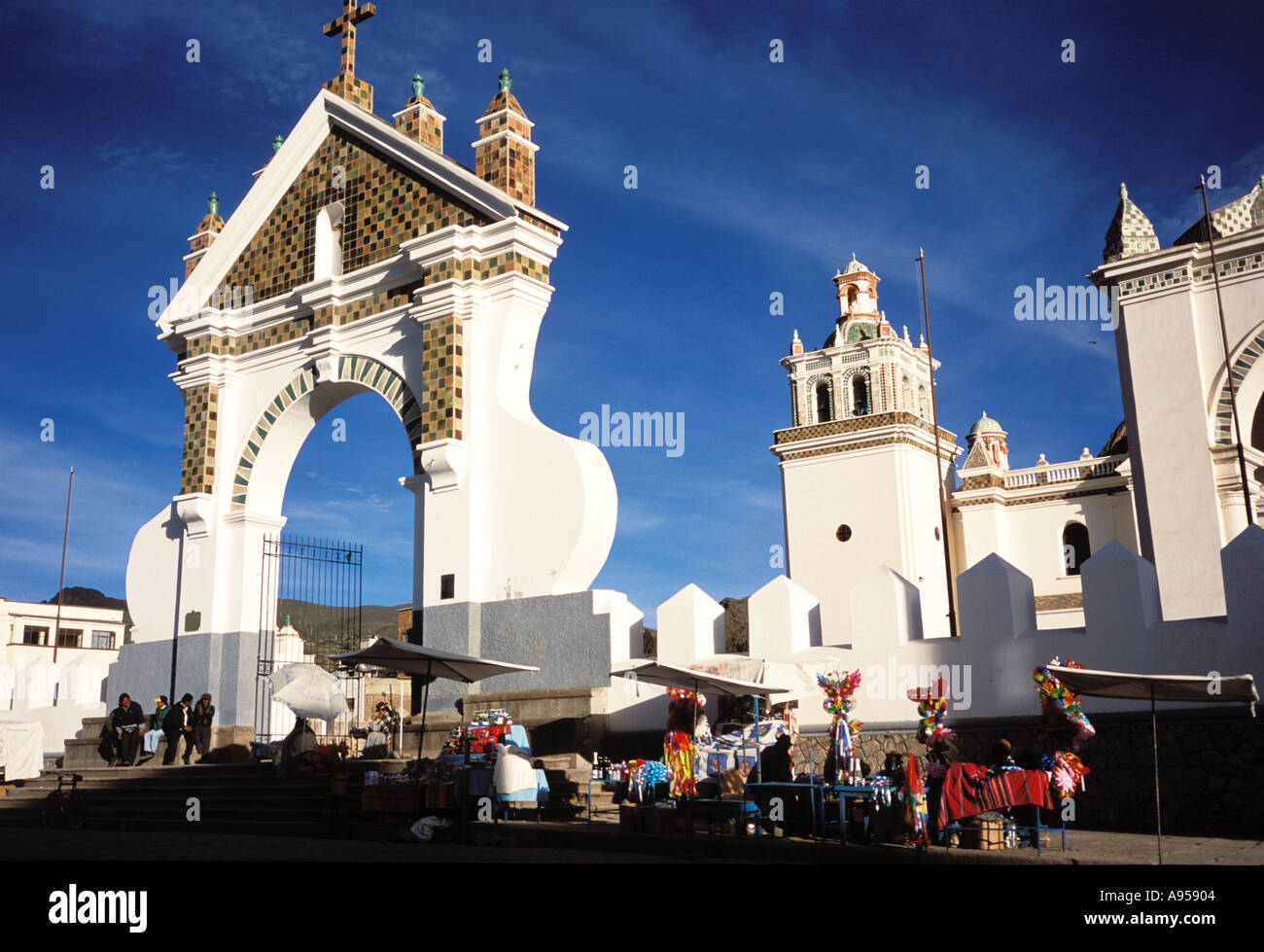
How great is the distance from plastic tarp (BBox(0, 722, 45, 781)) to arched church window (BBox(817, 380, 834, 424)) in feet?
91.6

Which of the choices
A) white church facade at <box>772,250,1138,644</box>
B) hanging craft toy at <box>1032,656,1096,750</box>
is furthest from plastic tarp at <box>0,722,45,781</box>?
white church facade at <box>772,250,1138,644</box>

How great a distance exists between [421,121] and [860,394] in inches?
1001

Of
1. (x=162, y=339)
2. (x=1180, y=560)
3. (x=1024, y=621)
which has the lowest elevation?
(x=1024, y=621)

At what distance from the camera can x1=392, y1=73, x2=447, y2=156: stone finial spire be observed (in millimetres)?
17000

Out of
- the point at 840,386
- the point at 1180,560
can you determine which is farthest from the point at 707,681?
the point at 840,386

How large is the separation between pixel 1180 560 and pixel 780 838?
35.4ft

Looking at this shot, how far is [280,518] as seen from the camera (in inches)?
721

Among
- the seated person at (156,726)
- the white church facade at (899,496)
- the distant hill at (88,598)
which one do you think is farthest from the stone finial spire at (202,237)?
the distant hill at (88,598)

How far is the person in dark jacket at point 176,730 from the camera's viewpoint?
639 inches

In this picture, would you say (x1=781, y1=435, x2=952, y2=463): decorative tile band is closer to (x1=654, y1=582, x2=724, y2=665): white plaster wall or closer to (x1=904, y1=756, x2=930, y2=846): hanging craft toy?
(x1=654, y1=582, x2=724, y2=665): white plaster wall

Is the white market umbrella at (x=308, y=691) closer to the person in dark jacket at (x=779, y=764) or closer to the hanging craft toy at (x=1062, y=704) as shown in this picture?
the person in dark jacket at (x=779, y=764)

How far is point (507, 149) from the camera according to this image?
15.9 meters

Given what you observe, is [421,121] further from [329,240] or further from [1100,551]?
[1100,551]
